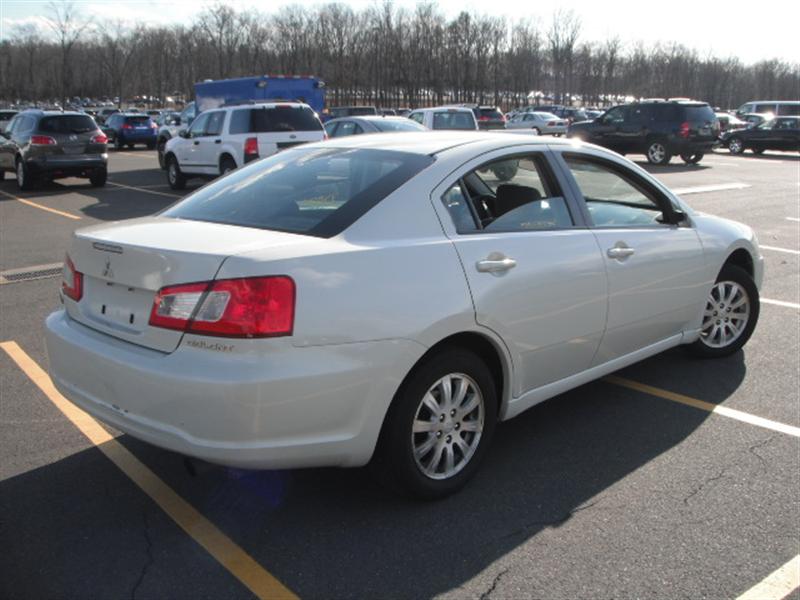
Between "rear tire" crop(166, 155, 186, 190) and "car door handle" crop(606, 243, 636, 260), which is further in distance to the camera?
"rear tire" crop(166, 155, 186, 190)

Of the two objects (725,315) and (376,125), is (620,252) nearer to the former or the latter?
(725,315)

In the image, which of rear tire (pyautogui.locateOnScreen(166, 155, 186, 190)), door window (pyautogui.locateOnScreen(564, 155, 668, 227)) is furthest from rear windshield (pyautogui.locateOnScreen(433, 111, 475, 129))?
door window (pyautogui.locateOnScreen(564, 155, 668, 227))

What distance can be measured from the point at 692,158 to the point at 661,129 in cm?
176

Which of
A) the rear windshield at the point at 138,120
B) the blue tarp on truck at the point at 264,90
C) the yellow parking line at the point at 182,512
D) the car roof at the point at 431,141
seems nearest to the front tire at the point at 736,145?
the blue tarp on truck at the point at 264,90

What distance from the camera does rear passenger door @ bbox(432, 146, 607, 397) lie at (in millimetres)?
3434

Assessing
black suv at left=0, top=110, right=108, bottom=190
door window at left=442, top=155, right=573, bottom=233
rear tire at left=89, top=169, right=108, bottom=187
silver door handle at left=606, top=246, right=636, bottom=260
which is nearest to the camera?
door window at left=442, top=155, right=573, bottom=233

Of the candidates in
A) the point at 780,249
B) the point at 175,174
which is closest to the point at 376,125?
the point at 175,174

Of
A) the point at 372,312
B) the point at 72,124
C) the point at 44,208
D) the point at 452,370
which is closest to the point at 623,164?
the point at 452,370

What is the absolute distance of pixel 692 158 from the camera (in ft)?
81.7

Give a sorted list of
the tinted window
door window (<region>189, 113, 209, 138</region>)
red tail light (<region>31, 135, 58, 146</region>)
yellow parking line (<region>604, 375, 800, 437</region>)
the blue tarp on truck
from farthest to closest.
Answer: the blue tarp on truck, red tail light (<region>31, 135, 58, 146</region>), door window (<region>189, 113, 209, 138</region>), the tinted window, yellow parking line (<region>604, 375, 800, 437</region>)

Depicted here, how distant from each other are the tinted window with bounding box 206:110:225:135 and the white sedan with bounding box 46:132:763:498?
12.5 meters

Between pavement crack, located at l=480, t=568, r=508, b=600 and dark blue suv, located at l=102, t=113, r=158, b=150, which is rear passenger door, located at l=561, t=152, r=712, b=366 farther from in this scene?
dark blue suv, located at l=102, t=113, r=158, b=150

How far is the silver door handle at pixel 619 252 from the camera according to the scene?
4070 mm

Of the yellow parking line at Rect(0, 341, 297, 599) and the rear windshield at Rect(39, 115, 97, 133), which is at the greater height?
the rear windshield at Rect(39, 115, 97, 133)
